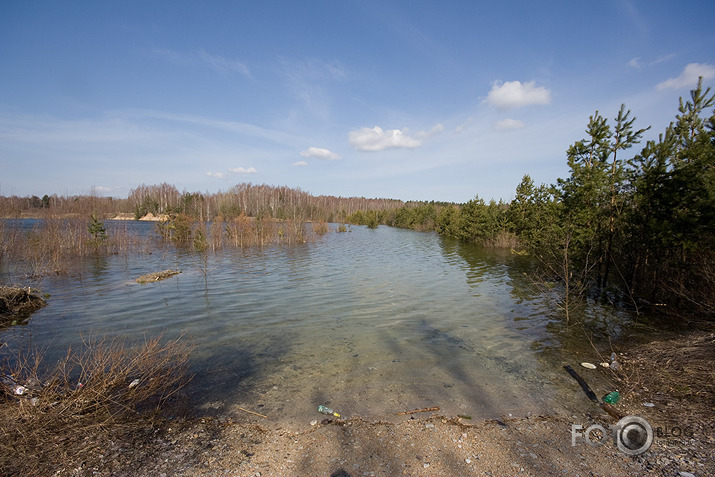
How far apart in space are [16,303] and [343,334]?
10818 millimetres

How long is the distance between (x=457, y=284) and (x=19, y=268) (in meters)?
23.4

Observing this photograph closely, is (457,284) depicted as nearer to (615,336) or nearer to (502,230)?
(615,336)

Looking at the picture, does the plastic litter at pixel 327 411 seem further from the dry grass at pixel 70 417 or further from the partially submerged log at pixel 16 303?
the partially submerged log at pixel 16 303

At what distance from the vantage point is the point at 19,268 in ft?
59.0

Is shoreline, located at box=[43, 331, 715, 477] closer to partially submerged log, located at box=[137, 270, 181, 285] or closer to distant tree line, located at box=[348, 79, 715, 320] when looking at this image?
distant tree line, located at box=[348, 79, 715, 320]

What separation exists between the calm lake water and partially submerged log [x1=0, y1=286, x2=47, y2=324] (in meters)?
0.45

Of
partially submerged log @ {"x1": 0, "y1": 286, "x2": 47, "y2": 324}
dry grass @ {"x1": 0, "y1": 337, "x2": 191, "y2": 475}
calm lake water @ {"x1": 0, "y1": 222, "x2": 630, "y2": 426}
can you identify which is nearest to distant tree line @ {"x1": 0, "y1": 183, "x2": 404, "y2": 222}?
calm lake water @ {"x1": 0, "y1": 222, "x2": 630, "y2": 426}

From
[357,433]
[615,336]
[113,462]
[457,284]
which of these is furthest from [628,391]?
[457,284]

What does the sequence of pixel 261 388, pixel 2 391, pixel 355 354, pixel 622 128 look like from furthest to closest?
pixel 622 128
pixel 355 354
pixel 261 388
pixel 2 391

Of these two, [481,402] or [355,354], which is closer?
[481,402]

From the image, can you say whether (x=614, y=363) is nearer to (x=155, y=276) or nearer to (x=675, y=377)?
(x=675, y=377)

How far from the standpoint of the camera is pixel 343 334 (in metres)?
9.38

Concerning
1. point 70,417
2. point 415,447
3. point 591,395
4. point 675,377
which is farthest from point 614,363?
point 70,417

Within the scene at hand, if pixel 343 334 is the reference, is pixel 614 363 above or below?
above
